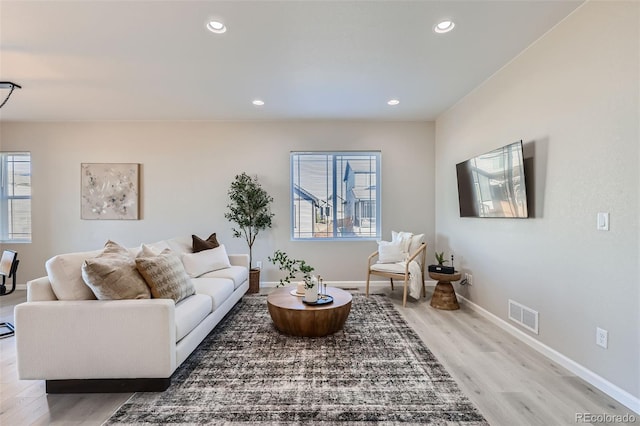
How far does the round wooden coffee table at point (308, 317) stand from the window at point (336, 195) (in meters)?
2.08

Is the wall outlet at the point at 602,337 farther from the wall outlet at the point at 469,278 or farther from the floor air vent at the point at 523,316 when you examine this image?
Result: the wall outlet at the point at 469,278

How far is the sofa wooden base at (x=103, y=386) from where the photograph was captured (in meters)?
1.94

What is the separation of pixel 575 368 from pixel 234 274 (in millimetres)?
3268

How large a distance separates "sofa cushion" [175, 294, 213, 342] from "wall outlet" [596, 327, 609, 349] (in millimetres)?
2919

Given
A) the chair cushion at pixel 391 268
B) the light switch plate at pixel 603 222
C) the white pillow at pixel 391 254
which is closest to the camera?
the light switch plate at pixel 603 222

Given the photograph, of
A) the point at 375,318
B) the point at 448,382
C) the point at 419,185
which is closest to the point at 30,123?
the point at 375,318

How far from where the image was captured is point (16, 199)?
15.5ft

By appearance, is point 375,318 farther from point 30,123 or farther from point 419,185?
point 30,123

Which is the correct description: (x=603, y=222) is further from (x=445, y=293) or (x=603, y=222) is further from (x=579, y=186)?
(x=445, y=293)

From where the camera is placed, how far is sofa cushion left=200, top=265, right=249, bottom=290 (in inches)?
135

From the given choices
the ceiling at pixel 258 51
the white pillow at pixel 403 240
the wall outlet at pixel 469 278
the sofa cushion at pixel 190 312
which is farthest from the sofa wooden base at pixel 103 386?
the wall outlet at pixel 469 278

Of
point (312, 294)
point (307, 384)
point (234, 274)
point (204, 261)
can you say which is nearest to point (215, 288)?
point (234, 274)

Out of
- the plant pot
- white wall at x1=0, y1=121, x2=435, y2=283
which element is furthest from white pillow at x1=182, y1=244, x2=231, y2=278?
white wall at x1=0, y1=121, x2=435, y2=283

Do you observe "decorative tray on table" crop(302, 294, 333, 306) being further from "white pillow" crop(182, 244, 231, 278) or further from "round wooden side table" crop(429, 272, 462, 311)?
"round wooden side table" crop(429, 272, 462, 311)
